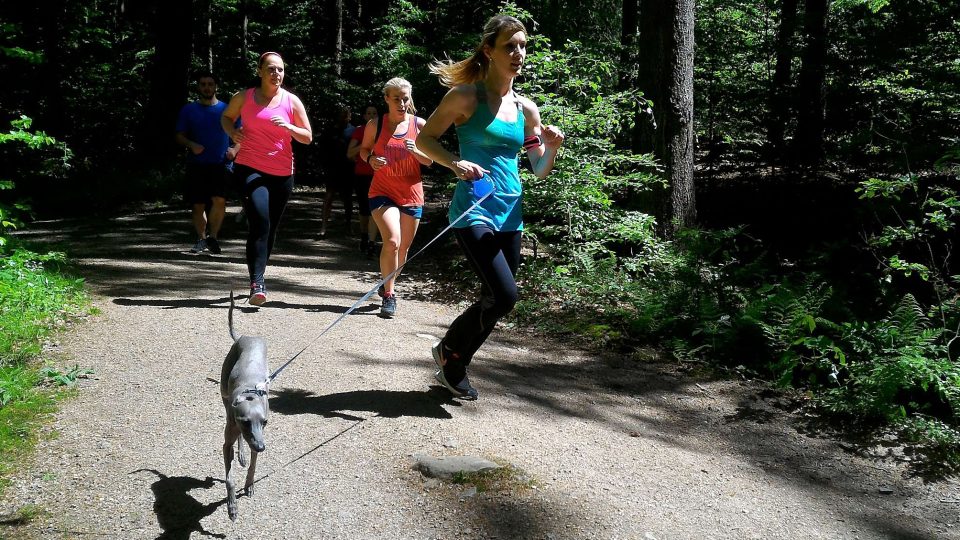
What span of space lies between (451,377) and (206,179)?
229 inches

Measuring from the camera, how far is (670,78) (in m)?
9.02

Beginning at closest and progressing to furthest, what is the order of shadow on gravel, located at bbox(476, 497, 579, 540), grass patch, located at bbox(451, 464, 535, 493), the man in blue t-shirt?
1. shadow on gravel, located at bbox(476, 497, 579, 540)
2. grass patch, located at bbox(451, 464, 535, 493)
3. the man in blue t-shirt

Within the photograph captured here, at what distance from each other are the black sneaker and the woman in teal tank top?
374 mm

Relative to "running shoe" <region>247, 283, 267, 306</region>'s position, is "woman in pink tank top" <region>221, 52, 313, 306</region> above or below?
above

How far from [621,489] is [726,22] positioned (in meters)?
14.3

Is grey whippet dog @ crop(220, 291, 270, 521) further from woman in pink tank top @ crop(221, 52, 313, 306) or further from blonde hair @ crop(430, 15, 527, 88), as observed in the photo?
woman in pink tank top @ crop(221, 52, 313, 306)

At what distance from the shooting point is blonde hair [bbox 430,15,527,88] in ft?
14.7

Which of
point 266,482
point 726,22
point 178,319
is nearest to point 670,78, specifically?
point 178,319

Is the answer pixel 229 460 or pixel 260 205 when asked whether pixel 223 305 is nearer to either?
pixel 260 205

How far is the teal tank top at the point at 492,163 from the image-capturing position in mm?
4582

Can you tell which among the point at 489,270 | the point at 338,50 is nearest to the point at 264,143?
the point at 489,270

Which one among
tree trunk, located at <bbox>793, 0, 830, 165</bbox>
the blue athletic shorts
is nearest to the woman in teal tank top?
the blue athletic shorts

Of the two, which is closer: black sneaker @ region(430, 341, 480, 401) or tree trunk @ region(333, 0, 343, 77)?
black sneaker @ region(430, 341, 480, 401)

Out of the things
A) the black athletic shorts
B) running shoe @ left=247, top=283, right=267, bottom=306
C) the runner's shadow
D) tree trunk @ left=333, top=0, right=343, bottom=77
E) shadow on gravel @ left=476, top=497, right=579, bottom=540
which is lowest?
shadow on gravel @ left=476, top=497, right=579, bottom=540
